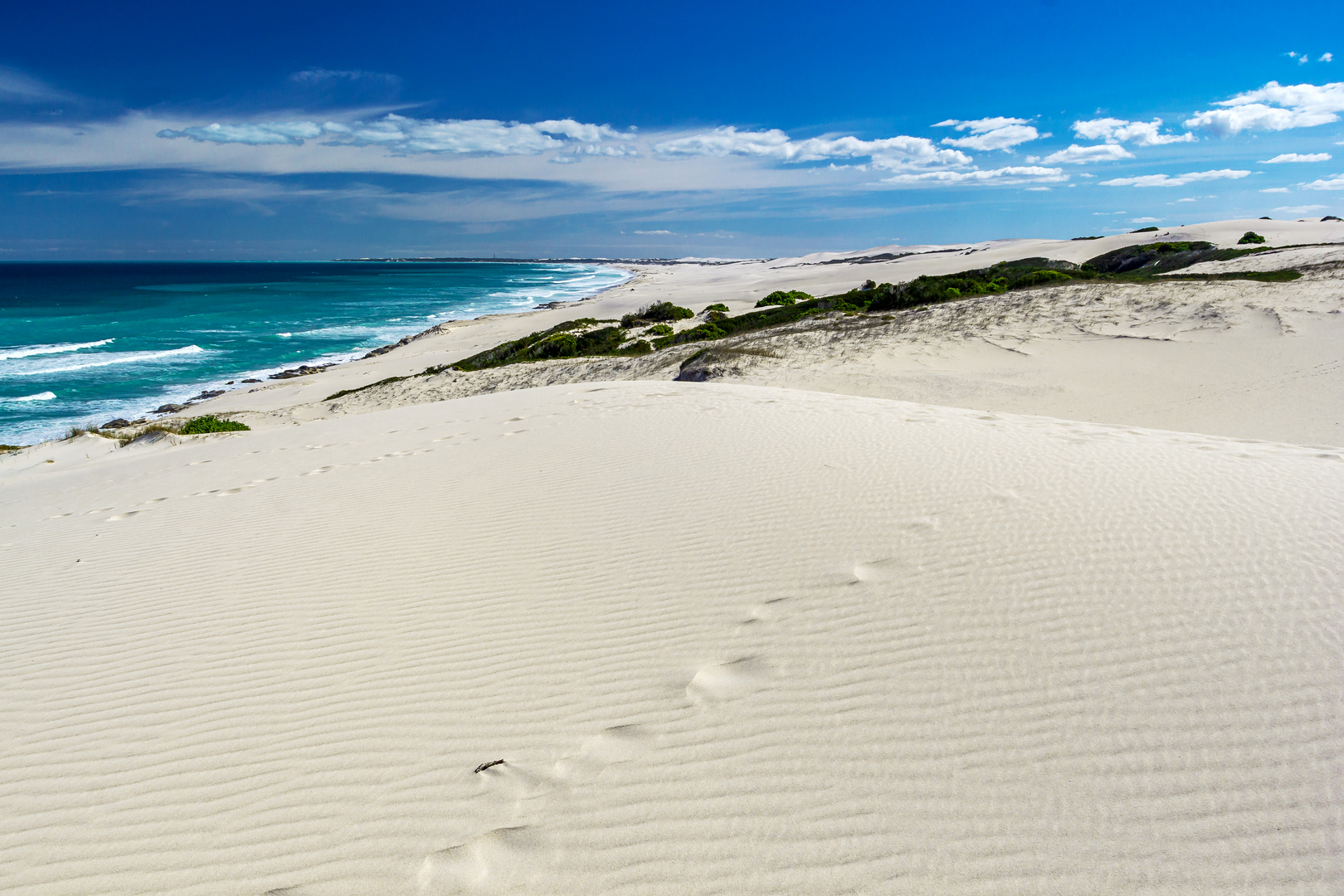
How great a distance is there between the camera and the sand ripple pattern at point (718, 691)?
92.2 inches

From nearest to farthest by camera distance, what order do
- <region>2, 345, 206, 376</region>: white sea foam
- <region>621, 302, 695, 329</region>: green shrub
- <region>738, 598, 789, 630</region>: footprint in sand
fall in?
<region>738, 598, 789, 630</region>: footprint in sand → <region>621, 302, 695, 329</region>: green shrub → <region>2, 345, 206, 376</region>: white sea foam

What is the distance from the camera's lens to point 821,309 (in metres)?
23.0

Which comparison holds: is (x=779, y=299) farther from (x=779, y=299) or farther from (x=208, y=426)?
(x=208, y=426)

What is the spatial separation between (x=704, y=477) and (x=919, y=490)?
1.81 meters

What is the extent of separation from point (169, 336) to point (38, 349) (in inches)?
241

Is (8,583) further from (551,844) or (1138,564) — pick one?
(1138,564)

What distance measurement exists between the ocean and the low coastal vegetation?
32.3 ft

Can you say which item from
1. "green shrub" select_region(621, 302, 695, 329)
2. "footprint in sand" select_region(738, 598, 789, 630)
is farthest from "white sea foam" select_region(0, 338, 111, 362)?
"footprint in sand" select_region(738, 598, 789, 630)

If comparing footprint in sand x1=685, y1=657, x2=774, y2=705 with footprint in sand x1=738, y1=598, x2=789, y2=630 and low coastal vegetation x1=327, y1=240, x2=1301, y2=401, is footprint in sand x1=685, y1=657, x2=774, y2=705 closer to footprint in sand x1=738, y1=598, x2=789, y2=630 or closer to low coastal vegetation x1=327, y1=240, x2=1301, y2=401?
footprint in sand x1=738, y1=598, x2=789, y2=630

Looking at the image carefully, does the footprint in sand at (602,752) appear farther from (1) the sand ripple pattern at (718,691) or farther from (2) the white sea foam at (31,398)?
(2) the white sea foam at (31,398)

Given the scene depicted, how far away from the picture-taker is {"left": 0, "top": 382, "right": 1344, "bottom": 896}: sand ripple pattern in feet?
7.68

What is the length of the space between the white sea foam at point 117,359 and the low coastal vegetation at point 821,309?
17319 millimetres

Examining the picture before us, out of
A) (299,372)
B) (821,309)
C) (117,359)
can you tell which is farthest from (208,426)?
(117,359)

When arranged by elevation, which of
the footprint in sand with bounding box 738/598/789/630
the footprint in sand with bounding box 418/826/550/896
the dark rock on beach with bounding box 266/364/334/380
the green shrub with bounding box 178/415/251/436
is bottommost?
the footprint in sand with bounding box 418/826/550/896
